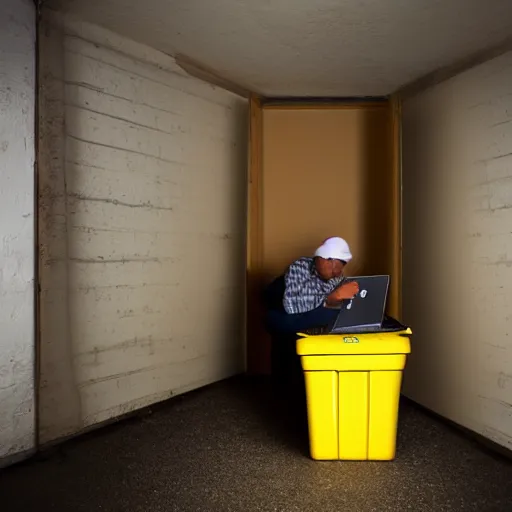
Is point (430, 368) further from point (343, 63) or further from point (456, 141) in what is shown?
point (343, 63)

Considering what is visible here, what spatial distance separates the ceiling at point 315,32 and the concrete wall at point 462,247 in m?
0.26

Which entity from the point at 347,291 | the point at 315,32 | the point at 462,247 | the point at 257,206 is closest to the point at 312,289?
the point at 347,291

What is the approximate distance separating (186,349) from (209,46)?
1883 millimetres

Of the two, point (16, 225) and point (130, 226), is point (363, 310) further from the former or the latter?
point (16, 225)

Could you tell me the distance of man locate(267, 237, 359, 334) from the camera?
10.4 feet

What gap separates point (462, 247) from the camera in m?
3.07

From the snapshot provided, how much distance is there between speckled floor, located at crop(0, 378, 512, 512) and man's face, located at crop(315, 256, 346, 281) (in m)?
0.87

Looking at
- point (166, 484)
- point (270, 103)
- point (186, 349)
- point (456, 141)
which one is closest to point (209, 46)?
point (270, 103)

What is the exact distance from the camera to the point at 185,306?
361 centimetres

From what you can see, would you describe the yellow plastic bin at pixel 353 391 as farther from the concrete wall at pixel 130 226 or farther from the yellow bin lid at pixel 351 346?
the concrete wall at pixel 130 226

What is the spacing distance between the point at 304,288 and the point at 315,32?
4.60 ft

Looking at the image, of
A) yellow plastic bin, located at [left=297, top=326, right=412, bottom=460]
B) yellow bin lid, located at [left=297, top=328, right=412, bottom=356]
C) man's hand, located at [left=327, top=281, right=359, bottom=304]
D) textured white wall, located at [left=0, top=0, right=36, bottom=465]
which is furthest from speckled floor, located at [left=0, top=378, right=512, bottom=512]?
man's hand, located at [left=327, top=281, right=359, bottom=304]

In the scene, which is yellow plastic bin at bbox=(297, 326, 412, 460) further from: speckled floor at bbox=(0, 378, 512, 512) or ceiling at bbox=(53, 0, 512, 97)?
ceiling at bbox=(53, 0, 512, 97)

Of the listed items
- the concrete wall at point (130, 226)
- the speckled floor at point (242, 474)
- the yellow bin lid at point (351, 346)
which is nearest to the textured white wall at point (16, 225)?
the concrete wall at point (130, 226)
